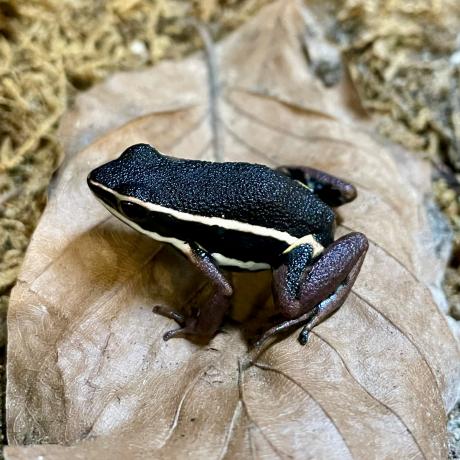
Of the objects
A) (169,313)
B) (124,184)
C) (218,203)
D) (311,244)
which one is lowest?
(169,313)

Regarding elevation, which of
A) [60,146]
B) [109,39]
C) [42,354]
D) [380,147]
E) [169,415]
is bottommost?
[169,415]

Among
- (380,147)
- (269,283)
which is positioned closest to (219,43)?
(380,147)

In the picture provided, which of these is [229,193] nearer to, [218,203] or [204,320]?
[218,203]

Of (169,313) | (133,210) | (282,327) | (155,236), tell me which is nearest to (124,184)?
(133,210)

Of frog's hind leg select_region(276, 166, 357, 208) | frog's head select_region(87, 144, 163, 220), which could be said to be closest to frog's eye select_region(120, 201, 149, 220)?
frog's head select_region(87, 144, 163, 220)

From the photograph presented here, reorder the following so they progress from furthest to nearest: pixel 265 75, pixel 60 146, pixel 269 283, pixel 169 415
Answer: pixel 265 75 → pixel 60 146 → pixel 269 283 → pixel 169 415

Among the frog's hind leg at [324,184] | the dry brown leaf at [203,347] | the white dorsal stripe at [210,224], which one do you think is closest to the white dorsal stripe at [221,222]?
the white dorsal stripe at [210,224]

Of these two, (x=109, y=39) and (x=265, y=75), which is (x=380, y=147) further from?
(x=109, y=39)
